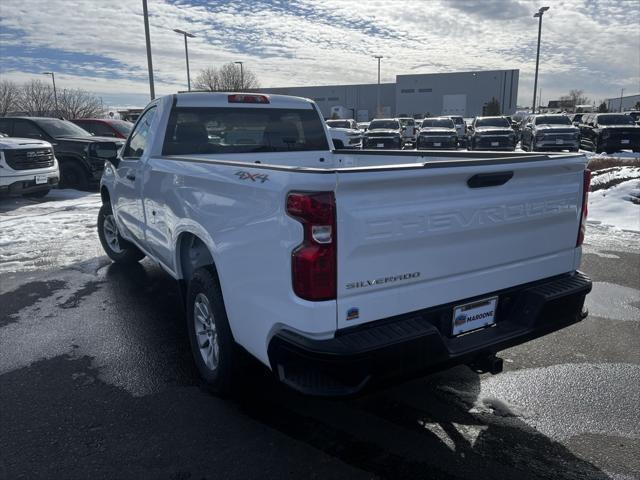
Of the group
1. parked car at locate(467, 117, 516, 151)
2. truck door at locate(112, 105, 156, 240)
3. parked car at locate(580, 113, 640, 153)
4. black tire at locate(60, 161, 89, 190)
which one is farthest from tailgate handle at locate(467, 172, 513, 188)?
parked car at locate(467, 117, 516, 151)

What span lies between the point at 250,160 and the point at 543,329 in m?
2.90

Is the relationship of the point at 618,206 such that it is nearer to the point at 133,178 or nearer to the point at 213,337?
the point at 133,178

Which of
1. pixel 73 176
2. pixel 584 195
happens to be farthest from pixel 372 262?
pixel 73 176

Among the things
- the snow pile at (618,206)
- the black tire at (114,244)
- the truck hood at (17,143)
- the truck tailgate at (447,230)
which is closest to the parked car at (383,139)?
the snow pile at (618,206)

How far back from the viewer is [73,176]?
1421 cm

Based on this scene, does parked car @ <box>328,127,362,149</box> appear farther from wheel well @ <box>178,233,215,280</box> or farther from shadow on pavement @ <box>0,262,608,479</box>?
shadow on pavement @ <box>0,262,608,479</box>

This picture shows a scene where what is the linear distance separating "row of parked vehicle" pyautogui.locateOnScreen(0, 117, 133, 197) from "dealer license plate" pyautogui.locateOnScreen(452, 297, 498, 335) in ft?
28.6

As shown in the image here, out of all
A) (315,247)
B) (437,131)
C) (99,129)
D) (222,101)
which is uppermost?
(222,101)

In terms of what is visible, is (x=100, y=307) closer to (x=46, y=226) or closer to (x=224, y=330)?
(x=224, y=330)

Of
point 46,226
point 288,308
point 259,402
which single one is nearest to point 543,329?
point 288,308

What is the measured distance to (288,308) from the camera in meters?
2.43

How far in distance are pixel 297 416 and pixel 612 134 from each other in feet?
70.3

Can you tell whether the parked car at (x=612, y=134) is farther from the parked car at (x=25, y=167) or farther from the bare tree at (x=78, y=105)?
the bare tree at (x=78, y=105)

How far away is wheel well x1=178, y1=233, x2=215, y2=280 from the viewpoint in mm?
3394
